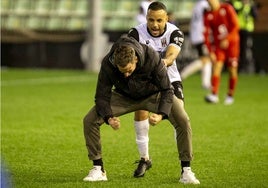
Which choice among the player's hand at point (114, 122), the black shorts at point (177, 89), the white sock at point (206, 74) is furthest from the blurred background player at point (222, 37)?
the player's hand at point (114, 122)

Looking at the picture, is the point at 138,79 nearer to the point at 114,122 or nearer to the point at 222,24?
the point at 114,122

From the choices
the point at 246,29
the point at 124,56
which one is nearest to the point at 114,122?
the point at 124,56

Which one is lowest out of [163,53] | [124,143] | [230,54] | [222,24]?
[124,143]

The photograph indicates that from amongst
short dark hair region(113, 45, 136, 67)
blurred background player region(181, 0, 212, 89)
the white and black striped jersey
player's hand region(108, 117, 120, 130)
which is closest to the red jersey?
blurred background player region(181, 0, 212, 89)

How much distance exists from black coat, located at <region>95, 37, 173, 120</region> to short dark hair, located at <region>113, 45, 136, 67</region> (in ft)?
0.48

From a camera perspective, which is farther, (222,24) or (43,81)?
(43,81)

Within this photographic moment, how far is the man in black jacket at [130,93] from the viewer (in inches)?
377

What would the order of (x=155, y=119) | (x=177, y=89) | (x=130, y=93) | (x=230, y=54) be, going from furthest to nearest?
(x=230, y=54), (x=177, y=89), (x=130, y=93), (x=155, y=119)

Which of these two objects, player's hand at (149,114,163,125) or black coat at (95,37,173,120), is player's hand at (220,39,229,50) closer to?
black coat at (95,37,173,120)

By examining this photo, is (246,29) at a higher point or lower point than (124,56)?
lower

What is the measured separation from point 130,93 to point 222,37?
404 inches

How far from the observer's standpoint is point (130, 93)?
10.1 meters

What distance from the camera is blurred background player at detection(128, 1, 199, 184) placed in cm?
1009

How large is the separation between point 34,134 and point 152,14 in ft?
→ 16.2
